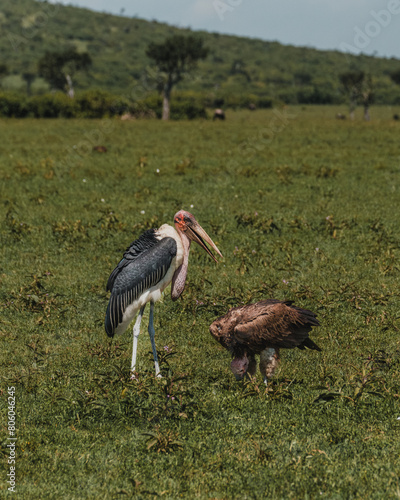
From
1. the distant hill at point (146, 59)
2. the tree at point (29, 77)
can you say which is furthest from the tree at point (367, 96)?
the tree at point (29, 77)

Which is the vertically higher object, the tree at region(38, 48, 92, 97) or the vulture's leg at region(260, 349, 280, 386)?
the tree at region(38, 48, 92, 97)

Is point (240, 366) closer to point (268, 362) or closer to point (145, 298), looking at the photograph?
point (268, 362)

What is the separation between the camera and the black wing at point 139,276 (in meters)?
7.00

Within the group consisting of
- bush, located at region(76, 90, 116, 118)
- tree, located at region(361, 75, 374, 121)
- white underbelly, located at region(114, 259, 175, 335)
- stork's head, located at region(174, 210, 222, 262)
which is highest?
tree, located at region(361, 75, 374, 121)

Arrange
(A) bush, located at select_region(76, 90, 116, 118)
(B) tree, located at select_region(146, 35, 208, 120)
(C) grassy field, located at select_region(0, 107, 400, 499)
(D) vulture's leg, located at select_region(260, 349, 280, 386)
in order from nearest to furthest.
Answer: (C) grassy field, located at select_region(0, 107, 400, 499) → (D) vulture's leg, located at select_region(260, 349, 280, 386) → (A) bush, located at select_region(76, 90, 116, 118) → (B) tree, located at select_region(146, 35, 208, 120)

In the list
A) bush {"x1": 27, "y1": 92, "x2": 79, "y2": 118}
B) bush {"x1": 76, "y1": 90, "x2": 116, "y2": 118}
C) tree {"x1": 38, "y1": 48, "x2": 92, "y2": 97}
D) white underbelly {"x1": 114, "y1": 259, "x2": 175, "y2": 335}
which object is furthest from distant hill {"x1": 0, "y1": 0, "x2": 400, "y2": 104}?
white underbelly {"x1": 114, "y1": 259, "x2": 175, "y2": 335}

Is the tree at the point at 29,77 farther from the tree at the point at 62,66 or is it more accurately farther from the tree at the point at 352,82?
the tree at the point at 352,82

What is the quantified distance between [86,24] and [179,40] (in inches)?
5316

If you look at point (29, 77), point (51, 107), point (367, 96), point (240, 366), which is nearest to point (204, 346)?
point (240, 366)

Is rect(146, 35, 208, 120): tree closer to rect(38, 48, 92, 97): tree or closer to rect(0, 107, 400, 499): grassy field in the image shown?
rect(38, 48, 92, 97): tree

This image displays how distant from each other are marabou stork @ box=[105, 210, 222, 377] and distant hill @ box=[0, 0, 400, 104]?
278 ft

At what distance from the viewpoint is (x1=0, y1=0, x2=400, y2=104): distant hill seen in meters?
108

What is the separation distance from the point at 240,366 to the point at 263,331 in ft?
2.20

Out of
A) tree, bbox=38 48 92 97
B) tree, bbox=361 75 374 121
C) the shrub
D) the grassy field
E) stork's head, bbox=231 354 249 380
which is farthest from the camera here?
tree, bbox=38 48 92 97
